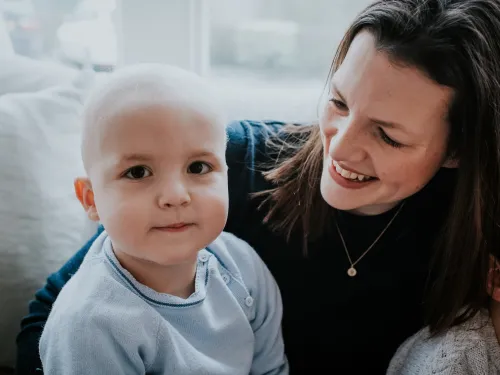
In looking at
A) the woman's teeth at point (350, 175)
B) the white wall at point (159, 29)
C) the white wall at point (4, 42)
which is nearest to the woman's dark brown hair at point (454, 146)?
the woman's teeth at point (350, 175)

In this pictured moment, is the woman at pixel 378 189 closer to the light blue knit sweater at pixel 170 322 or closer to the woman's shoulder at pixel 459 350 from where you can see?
the woman's shoulder at pixel 459 350

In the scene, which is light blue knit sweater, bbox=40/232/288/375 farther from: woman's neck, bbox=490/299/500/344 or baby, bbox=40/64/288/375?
woman's neck, bbox=490/299/500/344

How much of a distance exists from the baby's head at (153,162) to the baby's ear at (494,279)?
→ 0.53 meters

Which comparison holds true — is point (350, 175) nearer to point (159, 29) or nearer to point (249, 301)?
point (249, 301)

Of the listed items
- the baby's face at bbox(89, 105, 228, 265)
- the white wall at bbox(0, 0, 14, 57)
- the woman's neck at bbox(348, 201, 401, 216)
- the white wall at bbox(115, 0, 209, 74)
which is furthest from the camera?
the white wall at bbox(115, 0, 209, 74)

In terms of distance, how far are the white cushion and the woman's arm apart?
13 centimetres

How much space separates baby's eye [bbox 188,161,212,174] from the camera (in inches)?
35.3

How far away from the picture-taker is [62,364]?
83 cm

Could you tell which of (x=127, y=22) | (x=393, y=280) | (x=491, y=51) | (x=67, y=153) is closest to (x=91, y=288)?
(x=67, y=153)

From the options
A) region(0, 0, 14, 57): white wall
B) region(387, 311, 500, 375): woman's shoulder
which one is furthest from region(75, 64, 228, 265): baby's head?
region(0, 0, 14, 57): white wall

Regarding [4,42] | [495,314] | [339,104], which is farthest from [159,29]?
[495,314]

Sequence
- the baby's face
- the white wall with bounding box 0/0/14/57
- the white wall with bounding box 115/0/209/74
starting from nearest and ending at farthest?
1. the baby's face
2. the white wall with bounding box 0/0/14/57
3. the white wall with bounding box 115/0/209/74

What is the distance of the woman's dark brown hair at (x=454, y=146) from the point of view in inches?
Result: 38.5

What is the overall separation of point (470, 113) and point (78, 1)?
107 centimetres
